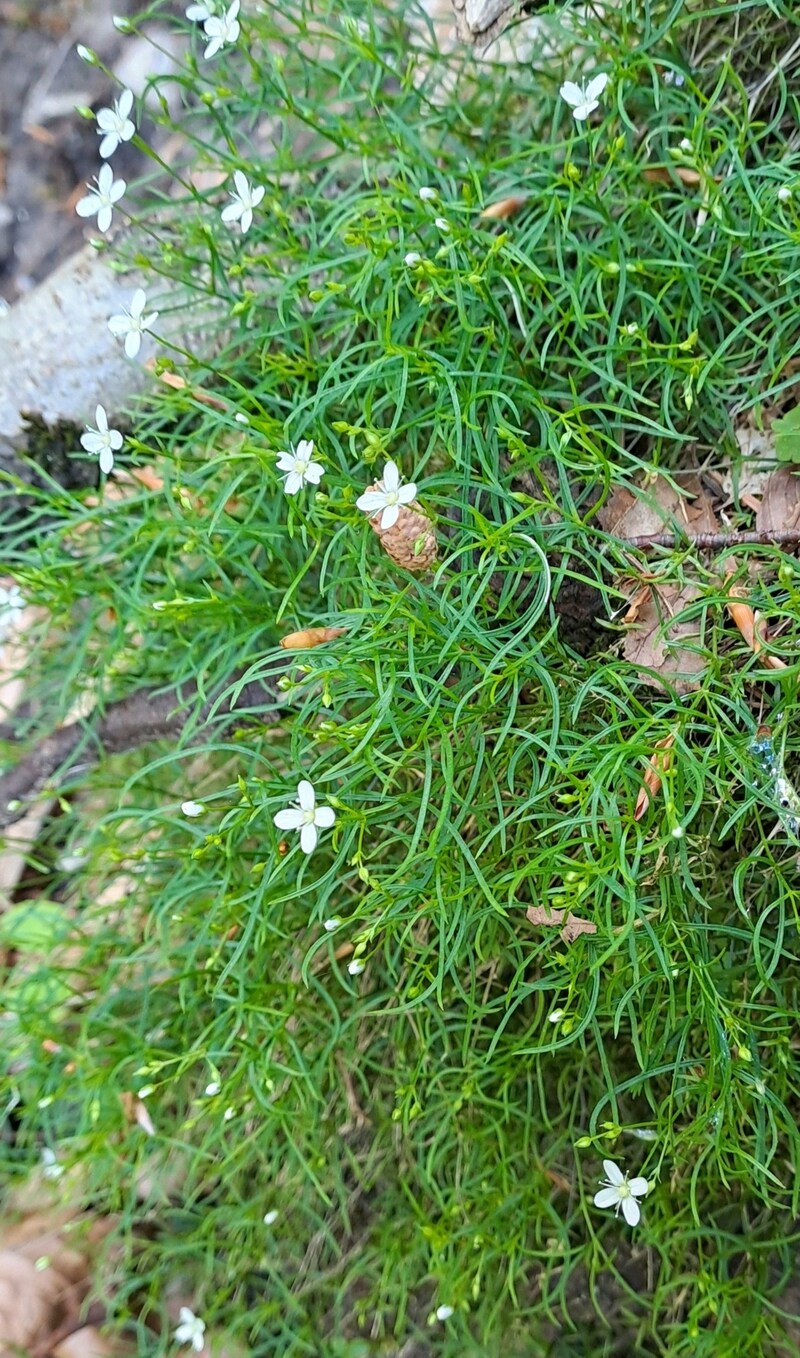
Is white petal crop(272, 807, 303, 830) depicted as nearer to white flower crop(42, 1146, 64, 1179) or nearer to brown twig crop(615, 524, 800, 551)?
brown twig crop(615, 524, 800, 551)

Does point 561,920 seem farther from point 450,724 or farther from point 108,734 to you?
point 108,734

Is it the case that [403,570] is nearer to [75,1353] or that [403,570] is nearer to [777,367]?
[777,367]

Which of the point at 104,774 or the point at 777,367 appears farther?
the point at 104,774

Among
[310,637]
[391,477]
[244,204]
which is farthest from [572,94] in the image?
[310,637]

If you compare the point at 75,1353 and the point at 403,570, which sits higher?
the point at 403,570

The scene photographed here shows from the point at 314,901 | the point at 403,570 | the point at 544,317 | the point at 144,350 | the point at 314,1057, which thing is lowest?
the point at 314,1057

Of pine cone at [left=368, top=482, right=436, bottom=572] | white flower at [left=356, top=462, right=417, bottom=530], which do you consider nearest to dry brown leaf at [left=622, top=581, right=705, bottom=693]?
pine cone at [left=368, top=482, right=436, bottom=572]

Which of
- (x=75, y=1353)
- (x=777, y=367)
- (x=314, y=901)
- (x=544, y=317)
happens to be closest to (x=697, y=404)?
(x=777, y=367)
